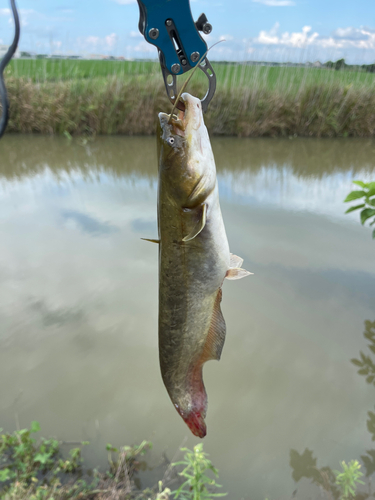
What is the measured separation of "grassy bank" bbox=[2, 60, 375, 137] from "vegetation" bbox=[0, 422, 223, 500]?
26.4 feet

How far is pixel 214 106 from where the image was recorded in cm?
887

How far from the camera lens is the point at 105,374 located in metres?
2.75

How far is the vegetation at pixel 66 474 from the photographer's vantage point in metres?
1.84

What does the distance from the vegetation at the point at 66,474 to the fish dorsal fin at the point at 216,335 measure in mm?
854

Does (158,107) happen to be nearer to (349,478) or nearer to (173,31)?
(173,31)

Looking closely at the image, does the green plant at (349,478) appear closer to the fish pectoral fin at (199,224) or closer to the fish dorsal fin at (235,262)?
the fish dorsal fin at (235,262)

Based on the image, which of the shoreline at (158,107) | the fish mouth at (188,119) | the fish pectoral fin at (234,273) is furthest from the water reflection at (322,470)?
the shoreline at (158,107)

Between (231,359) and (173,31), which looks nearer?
(173,31)

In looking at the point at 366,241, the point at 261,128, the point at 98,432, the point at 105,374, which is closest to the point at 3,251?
the point at 105,374

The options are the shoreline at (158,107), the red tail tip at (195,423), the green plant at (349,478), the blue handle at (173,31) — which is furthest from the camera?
the shoreline at (158,107)

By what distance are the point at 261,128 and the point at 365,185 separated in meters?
7.11

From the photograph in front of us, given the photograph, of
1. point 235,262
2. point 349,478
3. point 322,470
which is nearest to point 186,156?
point 235,262

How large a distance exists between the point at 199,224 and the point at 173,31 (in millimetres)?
586

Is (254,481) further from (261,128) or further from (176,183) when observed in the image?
(261,128)
